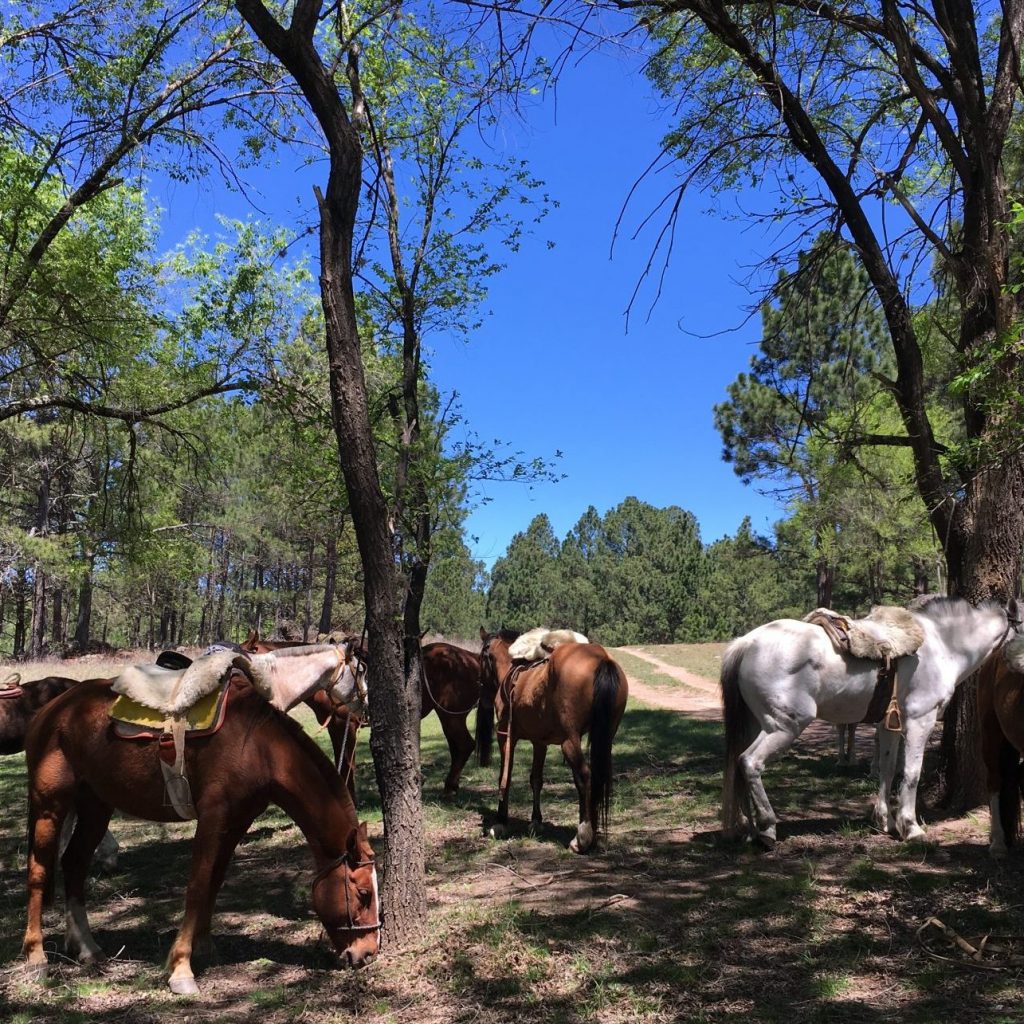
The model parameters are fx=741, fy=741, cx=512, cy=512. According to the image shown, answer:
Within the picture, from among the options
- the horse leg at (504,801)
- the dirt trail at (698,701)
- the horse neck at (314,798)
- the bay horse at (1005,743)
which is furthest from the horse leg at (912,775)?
the horse neck at (314,798)

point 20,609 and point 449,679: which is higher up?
point 449,679

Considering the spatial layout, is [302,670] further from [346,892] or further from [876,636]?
Answer: [876,636]

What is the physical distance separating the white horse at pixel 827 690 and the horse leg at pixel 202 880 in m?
3.74

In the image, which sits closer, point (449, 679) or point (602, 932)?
point (602, 932)

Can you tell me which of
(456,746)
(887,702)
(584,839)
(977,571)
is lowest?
(584,839)

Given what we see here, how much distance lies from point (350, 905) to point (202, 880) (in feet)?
2.65

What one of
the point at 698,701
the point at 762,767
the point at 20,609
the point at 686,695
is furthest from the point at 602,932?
the point at 20,609

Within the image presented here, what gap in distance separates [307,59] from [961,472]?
235 inches

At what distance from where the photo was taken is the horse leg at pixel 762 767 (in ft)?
18.3

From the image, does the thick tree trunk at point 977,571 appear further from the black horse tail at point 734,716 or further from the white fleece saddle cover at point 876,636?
the black horse tail at point 734,716

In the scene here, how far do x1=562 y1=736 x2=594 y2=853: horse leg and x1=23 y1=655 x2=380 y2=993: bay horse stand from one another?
7.69 feet

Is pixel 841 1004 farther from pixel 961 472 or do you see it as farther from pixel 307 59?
pixel 307 59

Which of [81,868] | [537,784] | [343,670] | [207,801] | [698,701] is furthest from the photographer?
[698,701]

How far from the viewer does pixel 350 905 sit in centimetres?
390
